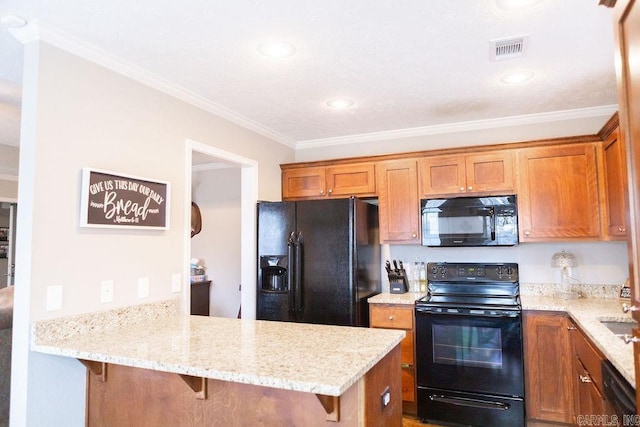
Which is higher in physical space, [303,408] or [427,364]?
[303,408]

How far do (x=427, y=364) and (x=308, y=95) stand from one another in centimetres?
221

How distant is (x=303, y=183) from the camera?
401 centimetres

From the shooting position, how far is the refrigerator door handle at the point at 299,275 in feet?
10.9

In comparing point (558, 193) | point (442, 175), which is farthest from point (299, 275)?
point (558, 193)

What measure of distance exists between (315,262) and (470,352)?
1342mm

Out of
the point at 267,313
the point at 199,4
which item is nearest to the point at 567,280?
the point at 267,313

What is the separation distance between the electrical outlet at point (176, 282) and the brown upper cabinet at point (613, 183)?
289 cm

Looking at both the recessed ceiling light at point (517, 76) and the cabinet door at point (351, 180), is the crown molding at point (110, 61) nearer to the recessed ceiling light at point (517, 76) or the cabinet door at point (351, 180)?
the cabinet door at point (351, 180)

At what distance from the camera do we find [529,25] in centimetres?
203

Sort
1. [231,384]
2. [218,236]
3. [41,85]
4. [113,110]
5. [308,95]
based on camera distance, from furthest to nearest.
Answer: [218,236] → [308,95] → [113,110] → [41,85] → [231,384]

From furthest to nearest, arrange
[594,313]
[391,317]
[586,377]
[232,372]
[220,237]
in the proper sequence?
[220,237] → [391,317] → [594,313] → [586,377] → [232,372]

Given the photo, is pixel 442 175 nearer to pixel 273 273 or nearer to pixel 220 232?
pixel 273 273

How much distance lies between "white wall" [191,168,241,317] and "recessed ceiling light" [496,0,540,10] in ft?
12.8

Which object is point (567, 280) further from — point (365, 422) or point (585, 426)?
point (365, 422)
